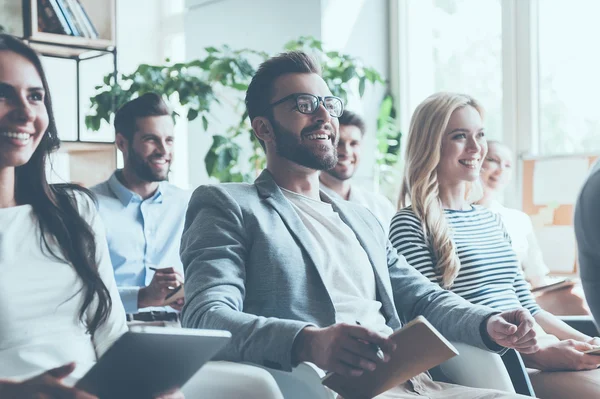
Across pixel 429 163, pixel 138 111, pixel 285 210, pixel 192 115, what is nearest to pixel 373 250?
pixel 285 210

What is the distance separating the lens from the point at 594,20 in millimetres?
4293

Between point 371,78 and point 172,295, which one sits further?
point 371,78

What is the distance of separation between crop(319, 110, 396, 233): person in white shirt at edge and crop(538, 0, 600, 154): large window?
1242mm

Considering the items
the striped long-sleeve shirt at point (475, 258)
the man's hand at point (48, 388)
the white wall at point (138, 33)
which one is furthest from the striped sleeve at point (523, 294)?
the white wall at point (138, 33)

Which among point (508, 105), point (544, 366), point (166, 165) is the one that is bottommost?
point (544, 366)

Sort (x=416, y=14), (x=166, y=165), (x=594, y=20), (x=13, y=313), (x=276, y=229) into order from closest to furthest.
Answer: (x=13, y=313) → (x=276, y=229) → (x=166, y=165) → (x=594, y=20) → (x=416, y=14)

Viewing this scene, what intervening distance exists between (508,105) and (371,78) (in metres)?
0.82

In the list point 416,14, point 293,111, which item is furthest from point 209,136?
point 293,111

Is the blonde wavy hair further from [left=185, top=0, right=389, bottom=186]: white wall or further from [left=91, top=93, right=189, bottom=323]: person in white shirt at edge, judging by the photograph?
[left=185, top=0, right=389, bottom=186]: white wall

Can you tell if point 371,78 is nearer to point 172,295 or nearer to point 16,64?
point 172,295

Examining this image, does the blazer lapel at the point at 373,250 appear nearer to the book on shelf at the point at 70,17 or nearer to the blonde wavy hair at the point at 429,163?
the blonde wavy hair at the point at 429,163

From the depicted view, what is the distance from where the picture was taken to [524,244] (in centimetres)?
378

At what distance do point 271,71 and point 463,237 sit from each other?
852 millimetres

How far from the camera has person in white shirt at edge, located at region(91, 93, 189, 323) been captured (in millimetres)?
3156
